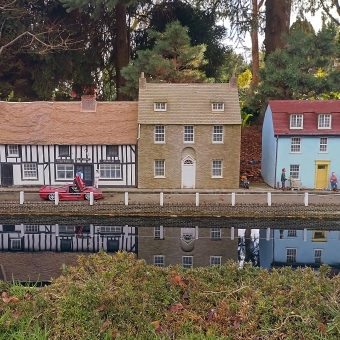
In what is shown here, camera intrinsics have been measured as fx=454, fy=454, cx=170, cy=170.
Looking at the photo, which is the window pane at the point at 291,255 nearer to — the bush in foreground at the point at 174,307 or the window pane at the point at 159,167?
the bush in foreground at the point at 174,307

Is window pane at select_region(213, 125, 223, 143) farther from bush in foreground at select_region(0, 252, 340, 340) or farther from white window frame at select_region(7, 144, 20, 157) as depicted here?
bush in foreground at select_region(0, 252, 340, 340)

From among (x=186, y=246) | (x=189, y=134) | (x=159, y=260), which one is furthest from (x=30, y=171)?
(x=159, y=260)

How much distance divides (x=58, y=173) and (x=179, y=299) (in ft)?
66.4

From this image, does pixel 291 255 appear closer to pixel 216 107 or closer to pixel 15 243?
pixel 15 243

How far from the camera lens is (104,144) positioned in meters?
26.3

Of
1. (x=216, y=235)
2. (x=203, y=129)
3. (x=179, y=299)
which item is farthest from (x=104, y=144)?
(x=179, y=299)

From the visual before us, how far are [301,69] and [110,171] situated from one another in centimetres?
1464

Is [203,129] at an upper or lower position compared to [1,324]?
upper

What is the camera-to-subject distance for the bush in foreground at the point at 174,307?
717 centimetres

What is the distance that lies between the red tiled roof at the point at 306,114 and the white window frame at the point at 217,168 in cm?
368

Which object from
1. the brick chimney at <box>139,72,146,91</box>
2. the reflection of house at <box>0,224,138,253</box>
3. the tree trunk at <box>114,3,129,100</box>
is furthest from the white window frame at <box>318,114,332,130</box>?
the tree trunk at <box>114,3,129,100</box>

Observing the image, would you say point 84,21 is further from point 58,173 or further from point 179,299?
point 179,299

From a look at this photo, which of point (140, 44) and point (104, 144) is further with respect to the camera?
point (140, 44)

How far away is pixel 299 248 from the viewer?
1773 cm
